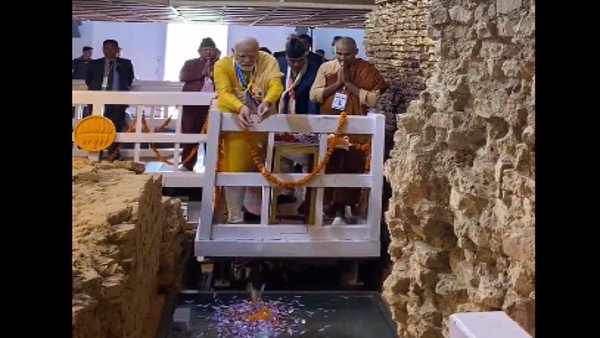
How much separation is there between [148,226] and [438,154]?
216 centimetres

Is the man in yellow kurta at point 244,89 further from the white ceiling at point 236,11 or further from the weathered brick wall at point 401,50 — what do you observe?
the white ceiling at point 236,11

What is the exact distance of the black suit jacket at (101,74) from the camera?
754 cm

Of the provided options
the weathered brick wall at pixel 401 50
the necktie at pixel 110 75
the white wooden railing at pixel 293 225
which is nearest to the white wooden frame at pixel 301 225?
the white wooden railing at pixel 293 225

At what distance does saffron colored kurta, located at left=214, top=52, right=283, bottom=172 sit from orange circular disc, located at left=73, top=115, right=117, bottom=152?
4.75 feet

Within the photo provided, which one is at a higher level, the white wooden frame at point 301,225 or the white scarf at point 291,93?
the white scarf at point 291,93

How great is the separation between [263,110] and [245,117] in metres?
0.14

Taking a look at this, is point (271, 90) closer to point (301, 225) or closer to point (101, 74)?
point (301, 225)

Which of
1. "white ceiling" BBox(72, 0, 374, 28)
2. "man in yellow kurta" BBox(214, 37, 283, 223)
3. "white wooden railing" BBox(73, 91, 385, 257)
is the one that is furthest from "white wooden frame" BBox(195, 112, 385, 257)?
"white ceiling" BBox(72, 0, 374, 28)

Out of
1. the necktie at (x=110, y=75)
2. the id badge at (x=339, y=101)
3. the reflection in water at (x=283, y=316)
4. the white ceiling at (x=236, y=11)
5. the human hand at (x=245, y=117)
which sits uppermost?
the white ceiling at (x=236, y=11)

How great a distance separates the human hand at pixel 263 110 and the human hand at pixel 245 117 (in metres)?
0.08

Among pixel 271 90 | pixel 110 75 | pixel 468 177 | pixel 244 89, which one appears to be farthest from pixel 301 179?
pixel 110 75

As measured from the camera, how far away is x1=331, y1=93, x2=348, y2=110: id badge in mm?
5840

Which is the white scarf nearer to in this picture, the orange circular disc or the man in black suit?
the orange circular disc
